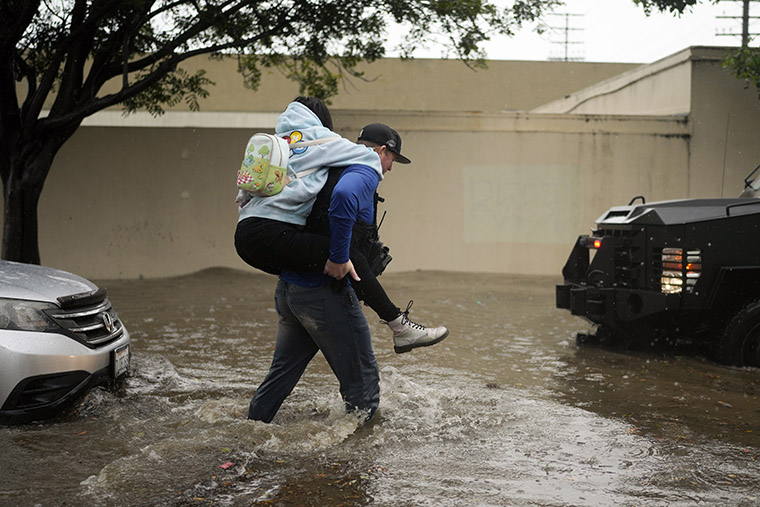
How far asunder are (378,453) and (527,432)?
0.99 m

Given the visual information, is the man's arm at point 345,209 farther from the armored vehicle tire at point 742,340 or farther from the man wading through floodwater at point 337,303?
the armored vehicle tire at point 742,340

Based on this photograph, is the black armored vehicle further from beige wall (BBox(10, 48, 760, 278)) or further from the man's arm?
beige wall (BBox(10, 48, 760, 278))

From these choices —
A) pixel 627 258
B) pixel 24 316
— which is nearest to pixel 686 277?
pixel 627 258

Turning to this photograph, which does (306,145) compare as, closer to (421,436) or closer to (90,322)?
(421,436)

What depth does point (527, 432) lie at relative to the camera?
4.73 m

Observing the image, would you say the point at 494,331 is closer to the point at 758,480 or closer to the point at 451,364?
the point at 451,364

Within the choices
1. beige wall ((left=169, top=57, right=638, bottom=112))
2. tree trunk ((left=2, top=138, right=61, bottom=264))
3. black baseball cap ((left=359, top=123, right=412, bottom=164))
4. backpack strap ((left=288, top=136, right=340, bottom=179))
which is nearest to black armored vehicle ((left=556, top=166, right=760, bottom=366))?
black baseball cap ((left=359, top=123, right=412, bottom=164))

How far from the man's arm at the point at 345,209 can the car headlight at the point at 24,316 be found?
1.75 m

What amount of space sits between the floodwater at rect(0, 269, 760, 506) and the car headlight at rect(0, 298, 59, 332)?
0.57m

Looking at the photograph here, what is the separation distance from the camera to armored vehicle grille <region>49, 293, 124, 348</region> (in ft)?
15.5

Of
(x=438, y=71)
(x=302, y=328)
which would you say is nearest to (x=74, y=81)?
(x=302, y=328)

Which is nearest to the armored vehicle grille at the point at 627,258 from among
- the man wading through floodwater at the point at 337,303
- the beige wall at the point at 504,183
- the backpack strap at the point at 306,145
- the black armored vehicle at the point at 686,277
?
the black armored vehicle at the point at 686,277

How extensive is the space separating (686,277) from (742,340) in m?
0.71

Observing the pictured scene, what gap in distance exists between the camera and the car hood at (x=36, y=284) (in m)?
4.69
